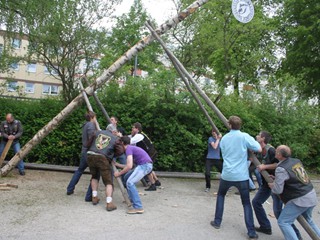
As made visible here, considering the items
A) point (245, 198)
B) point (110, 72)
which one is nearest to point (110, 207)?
point (245, 198)

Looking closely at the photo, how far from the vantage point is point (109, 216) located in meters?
6.11

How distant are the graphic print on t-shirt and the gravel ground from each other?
127 cm

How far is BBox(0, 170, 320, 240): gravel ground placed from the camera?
17.2ft

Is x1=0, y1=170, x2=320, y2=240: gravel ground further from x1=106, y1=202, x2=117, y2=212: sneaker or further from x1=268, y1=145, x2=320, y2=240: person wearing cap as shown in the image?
x1=268, y1=145, x2=320, y2=240: person wearing cap

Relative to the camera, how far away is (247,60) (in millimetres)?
16859

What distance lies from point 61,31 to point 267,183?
931 centimetres

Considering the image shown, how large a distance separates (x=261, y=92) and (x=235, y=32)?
3.55m

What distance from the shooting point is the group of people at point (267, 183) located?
15.3 ft

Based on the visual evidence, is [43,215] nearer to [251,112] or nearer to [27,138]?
[27,138]

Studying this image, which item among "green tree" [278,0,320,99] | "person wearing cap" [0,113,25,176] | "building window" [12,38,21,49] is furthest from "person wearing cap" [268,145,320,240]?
"green tree" [278,0,320,99]

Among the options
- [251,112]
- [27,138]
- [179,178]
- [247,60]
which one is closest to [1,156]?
[27,138]

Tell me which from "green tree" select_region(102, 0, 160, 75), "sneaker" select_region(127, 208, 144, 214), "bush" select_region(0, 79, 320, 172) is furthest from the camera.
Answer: "green tree" select_region(102, 0, 160, 75)

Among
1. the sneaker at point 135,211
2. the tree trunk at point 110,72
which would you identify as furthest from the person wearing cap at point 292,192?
the tree trunk at point 110,72

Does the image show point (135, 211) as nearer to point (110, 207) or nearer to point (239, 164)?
point (110, 207)
